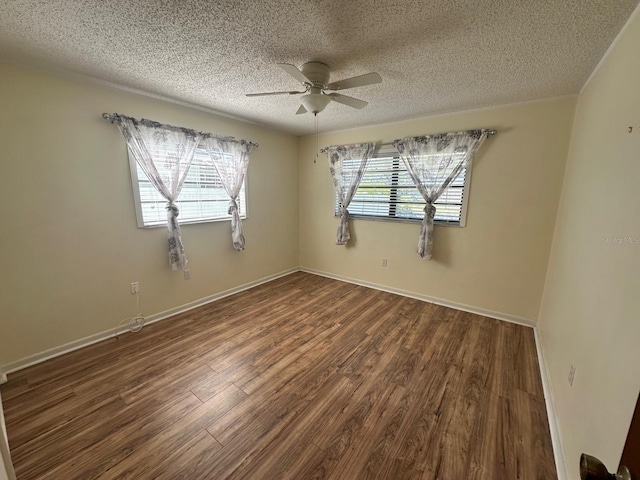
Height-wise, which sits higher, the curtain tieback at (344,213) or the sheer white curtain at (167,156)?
the sheer white curtain at (167,156)

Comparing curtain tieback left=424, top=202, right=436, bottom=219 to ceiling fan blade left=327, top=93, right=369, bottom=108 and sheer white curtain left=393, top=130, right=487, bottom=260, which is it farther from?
ceiling fan blade left=327, top=93, right=369, bottom=108

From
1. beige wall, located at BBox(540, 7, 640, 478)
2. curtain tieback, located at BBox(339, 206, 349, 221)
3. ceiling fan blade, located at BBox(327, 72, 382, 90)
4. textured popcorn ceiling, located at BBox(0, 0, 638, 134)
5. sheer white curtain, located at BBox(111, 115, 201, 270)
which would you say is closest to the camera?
beige wall, located at BBox(540, 7, 640, 478)

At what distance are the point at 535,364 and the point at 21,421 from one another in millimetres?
3759

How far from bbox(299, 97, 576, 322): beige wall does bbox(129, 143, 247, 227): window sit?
1966 millimetres

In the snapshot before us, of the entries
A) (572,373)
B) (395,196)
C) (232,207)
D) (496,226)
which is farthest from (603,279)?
(232,207)

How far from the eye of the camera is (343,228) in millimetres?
3910

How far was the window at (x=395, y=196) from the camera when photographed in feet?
10.1

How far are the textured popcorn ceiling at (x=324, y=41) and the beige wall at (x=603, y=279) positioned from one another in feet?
1.07

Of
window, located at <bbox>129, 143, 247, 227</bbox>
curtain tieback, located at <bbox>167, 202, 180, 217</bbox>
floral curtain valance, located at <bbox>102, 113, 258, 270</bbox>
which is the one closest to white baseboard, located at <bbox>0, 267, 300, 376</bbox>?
floral curtain valance, located at <bbox>102, 113, 258, 270</bbox>

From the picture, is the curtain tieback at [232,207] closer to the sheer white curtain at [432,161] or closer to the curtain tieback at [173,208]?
the curtain tieback at [173,208]

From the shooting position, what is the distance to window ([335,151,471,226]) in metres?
3.08

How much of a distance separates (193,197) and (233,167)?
655 mm

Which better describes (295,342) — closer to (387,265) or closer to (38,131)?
(387,265)

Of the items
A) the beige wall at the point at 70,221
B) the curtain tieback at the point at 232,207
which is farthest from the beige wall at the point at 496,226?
the beige wall at the point at 70,221
